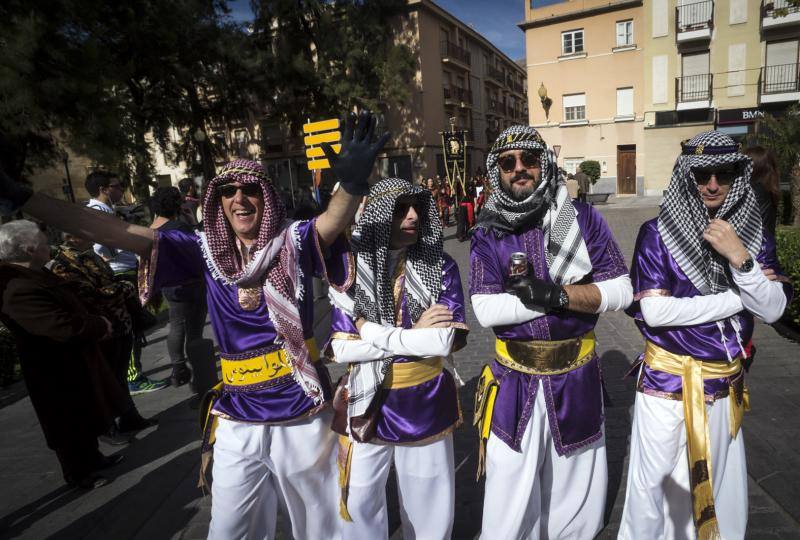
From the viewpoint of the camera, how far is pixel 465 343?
230cm

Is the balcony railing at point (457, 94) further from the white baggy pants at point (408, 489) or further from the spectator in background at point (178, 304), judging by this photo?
the white baggy pants at point (408, 489)

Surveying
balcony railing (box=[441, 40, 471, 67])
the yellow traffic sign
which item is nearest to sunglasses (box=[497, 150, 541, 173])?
the yellow traffic sign

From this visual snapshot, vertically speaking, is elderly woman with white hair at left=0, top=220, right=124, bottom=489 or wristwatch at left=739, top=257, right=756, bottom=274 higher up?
wristwatch at left=739, top=257, right=756, bottom=274

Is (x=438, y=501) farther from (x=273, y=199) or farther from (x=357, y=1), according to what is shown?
(x=357, y=1)

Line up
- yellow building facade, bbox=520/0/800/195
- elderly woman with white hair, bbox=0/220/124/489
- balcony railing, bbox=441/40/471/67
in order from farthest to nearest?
balcony railing, bbox=441/40/471/67 → yellow building facade, bbox=520/0/800/195 → elderly woman with white hair, bbox=0/220/124/489

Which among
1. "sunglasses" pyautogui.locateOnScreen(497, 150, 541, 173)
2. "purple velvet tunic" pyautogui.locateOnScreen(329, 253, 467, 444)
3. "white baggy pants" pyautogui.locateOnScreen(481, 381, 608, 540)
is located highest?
"sunglasses" pyautogui.locateOnScreen(497, 150, 541, 173)

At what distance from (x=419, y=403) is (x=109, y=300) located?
10.2 feet

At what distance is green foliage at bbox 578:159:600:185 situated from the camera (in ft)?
79.0

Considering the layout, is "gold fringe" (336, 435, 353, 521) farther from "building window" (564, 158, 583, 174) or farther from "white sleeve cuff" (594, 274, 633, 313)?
"building window" (564, 158, 583, 174)

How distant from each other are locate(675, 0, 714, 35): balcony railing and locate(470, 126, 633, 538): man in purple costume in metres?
26.0

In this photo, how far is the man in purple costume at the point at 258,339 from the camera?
87.1 inches

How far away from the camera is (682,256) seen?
7.31 ft

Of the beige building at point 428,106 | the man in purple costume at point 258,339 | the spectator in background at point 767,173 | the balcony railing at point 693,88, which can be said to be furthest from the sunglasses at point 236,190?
the balcony railing at point 693,88

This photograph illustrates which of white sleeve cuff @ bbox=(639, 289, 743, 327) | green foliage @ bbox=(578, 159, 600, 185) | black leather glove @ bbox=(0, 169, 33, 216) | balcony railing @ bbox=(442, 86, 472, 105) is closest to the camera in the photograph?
black leather glove @ bbox=(0, 169, 33, 216)
